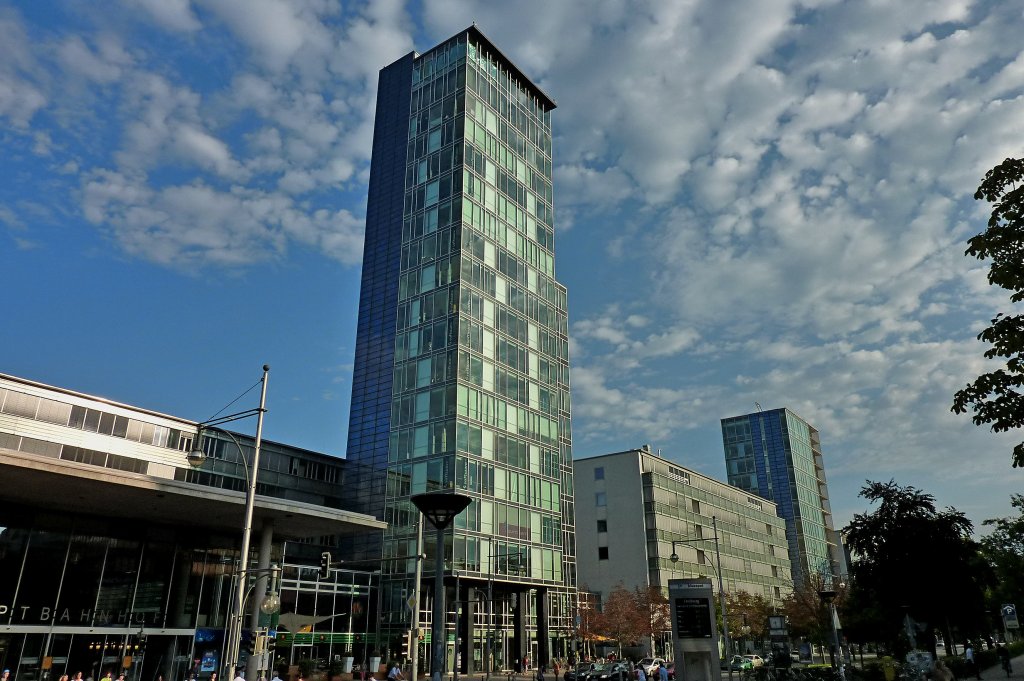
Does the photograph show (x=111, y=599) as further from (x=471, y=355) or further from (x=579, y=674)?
(x=471, y=355)

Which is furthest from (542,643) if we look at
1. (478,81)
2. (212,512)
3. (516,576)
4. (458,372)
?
(478,81)

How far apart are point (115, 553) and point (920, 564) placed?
4224 cm

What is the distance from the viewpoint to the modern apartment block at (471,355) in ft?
205

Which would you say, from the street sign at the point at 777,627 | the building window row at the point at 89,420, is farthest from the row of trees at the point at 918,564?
the building window row at the point at 89,420

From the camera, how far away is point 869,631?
6738cm

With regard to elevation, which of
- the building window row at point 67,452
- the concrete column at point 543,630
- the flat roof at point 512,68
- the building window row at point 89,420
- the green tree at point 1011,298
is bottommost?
the concrete column at point 543,630

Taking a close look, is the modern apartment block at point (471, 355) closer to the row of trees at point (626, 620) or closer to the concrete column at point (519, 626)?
the concrete column at point (519, 626)

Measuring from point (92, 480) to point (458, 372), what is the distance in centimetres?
3607

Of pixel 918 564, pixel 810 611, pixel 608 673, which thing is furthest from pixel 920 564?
pixel 810 611

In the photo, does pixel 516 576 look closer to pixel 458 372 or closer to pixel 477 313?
pixel 458 372

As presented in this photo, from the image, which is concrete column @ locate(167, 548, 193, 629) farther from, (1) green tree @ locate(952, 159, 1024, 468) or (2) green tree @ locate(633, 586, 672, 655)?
(2) green tree @ locate(633, 586, 672, 655)

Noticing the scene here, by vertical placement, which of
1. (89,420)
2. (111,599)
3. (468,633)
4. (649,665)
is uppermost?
(89,420)

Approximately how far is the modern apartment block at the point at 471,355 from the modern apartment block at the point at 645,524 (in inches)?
569

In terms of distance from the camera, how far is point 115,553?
38.8m
